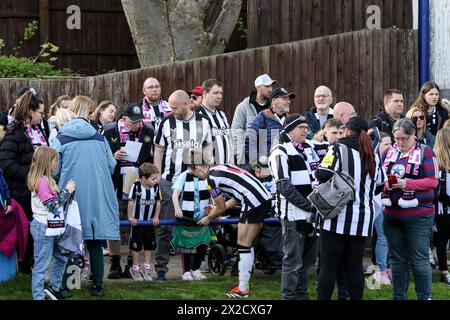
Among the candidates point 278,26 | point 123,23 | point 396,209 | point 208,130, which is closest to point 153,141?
point 208,130

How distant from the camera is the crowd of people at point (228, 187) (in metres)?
10.9

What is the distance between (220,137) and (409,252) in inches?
147

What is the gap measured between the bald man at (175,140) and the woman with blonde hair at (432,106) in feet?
9.38

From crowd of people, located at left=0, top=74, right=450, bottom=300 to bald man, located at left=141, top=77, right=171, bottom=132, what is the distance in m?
0.44

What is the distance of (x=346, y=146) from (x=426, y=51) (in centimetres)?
603

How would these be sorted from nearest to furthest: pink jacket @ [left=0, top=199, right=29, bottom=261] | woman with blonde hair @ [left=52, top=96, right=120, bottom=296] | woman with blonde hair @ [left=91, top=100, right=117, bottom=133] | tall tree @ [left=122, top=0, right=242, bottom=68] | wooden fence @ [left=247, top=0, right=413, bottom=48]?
woman with blonde hair @ [left=52, top=96, right=120, bottom=296] → pink jacket @ [left=0, top=199, right=29, bottom=261] → woman with blonde hair @ [left=91, top=100, right=117, bottom=133] → tall tree @ [left=122, top=0, right=242, bottom=68] → wooden fence @ [left=247, top=0, right=413, bottom=48]

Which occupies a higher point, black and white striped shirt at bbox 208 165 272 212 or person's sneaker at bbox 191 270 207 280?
black and white striped shirt at bbox 208 165 272 212

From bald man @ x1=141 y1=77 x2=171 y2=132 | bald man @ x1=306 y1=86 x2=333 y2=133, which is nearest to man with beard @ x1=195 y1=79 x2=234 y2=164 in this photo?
bald man @ x1=141 y1=77 x2=171 y2=132

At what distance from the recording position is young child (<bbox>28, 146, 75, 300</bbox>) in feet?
36.8

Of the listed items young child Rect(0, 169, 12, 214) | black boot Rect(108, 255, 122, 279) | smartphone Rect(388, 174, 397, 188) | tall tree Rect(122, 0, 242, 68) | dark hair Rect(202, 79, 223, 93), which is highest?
tall tree Rect(122, 0, 242, 68)

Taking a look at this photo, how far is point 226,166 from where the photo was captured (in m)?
12.0

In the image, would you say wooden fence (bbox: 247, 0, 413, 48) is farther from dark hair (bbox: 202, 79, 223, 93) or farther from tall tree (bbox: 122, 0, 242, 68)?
dark hair (bbox: 202, 79, 223, 93)

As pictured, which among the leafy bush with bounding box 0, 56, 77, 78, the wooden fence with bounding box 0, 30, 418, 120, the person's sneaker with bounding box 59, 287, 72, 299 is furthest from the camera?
the leafy bush with bounding box 0, 56, 77, 78

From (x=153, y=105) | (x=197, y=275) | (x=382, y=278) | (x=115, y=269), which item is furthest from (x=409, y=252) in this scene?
(x=153, y=105)
